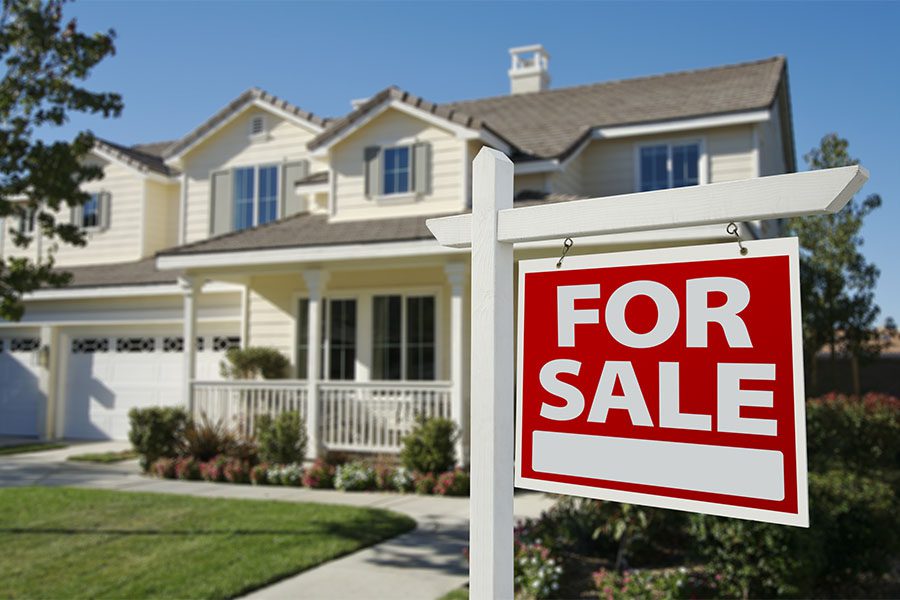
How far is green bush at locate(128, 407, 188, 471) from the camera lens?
1180 cm

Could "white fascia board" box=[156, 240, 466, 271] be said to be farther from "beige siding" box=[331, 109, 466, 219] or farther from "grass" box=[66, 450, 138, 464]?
"grass" box=[66, 450, 138, 464]

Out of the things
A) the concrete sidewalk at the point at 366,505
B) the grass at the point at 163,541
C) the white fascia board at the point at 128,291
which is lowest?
the concrete sidewalk at the point at 366,505

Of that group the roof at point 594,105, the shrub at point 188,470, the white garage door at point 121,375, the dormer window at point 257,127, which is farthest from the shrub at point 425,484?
the dormer window at point 257,127

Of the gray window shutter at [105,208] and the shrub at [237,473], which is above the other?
the gray window shutter at [105,208]

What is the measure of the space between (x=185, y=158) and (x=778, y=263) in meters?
16.4

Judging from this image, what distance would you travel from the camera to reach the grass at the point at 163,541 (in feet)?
19.2

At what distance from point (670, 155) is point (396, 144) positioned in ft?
16.8

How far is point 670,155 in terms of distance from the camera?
46.3 ft

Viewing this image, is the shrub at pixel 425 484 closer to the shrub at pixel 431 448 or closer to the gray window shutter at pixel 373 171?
Answer: the shrub at pixel 431 448

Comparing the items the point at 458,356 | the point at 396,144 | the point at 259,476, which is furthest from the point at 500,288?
the point at 396,144

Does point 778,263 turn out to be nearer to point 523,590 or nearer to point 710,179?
point 523,590

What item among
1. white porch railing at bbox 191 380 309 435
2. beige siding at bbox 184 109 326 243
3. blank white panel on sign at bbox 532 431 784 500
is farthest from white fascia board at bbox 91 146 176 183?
blank white panel on sign at bbox 532 431 784 500

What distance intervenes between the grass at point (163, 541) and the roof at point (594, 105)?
6.89 m

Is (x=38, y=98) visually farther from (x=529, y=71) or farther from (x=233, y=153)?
(x=529, y=71)
